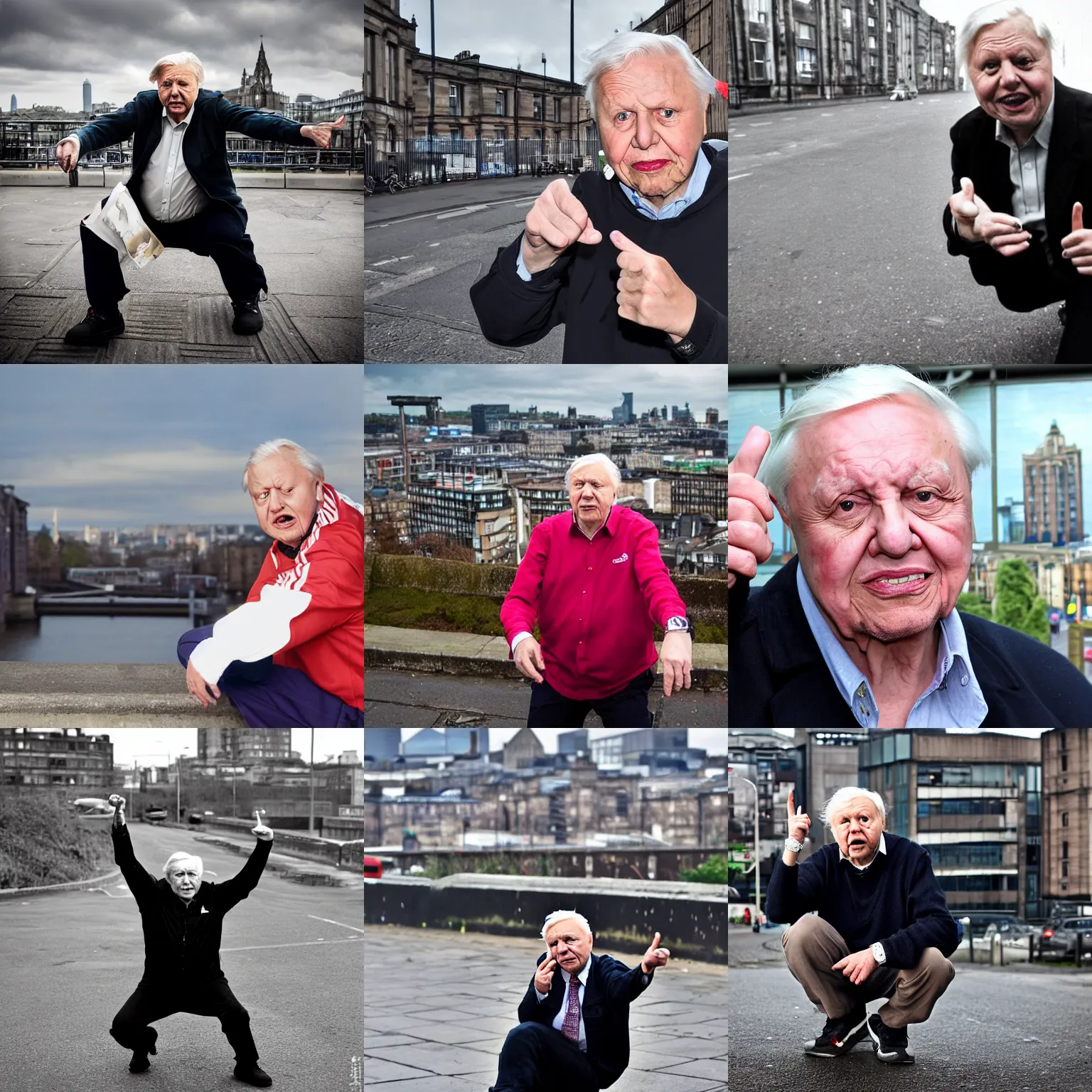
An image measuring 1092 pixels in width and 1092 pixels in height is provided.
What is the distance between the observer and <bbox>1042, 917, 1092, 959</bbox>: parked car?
5.21m

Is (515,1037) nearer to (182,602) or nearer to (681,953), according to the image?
(681,953)

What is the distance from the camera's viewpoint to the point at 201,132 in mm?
5023

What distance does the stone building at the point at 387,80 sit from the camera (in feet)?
16.7

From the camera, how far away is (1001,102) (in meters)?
4.96

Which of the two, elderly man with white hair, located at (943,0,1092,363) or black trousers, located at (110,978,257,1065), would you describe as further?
elderly man with white hair, located at (943,0,1092,363)

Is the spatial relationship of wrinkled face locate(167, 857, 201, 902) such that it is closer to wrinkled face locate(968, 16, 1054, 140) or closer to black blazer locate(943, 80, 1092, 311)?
black blazer locate(943, 80, 1092, 311)

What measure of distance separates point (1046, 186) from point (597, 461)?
2.05 meters

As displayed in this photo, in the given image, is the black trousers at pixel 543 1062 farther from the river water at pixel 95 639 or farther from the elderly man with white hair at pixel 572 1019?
the river water at pixel 95 639

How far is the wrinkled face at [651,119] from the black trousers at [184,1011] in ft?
11.3

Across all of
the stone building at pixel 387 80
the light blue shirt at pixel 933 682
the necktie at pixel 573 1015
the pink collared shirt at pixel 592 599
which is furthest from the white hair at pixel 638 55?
the necktie at pixel 573 1015

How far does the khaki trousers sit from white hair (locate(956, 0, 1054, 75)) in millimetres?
3456

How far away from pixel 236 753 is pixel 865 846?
2.52 m

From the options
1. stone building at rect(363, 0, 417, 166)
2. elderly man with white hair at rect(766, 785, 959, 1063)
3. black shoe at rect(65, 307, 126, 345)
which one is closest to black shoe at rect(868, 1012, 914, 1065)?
elderly man with white hair at rect(766, 785, 959, 1063)

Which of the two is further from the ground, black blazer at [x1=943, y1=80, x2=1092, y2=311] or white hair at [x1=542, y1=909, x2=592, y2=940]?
black blazer at [x1=943, y1=80, x2=1092, y2=311]
